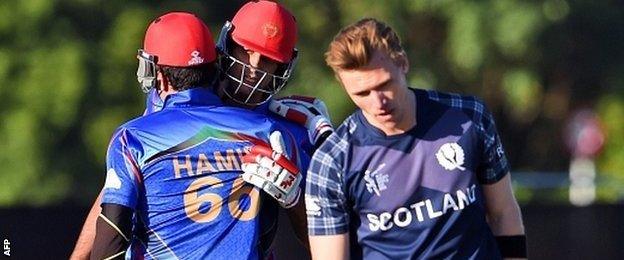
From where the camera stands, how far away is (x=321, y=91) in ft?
64.1

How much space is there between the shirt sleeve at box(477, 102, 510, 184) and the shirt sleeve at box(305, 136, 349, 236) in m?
0.45

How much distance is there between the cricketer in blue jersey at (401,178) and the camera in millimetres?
4695

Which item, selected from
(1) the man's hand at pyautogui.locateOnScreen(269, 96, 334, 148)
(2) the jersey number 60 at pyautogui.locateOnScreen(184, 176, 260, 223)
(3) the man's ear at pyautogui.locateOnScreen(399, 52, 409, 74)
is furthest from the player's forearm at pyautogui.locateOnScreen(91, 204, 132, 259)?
(3) the man's ear at pyautogui.locateOnScreen(399, 52, 409, 74)

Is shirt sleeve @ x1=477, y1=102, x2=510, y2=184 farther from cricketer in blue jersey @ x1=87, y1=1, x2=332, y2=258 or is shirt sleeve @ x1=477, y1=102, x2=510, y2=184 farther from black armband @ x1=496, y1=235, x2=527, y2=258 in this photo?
cricketer in blue jersey @ x1=87, y1=1, x2=332, y2=258

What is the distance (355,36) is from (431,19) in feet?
54.4

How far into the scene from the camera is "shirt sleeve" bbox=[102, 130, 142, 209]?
16.1 feet

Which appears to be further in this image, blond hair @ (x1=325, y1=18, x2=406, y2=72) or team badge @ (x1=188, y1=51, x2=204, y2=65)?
team badge @ (x1=188, y1=51, x2=204, y2=65)

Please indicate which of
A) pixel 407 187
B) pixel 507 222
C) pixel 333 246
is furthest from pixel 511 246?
pixel 333 246

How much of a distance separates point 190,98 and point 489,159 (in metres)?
1.03

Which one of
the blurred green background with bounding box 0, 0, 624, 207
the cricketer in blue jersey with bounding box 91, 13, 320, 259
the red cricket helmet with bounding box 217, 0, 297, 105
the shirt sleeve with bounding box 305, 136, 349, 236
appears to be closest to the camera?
the shirt sleeve with bounding box 305, 136, 349, 236

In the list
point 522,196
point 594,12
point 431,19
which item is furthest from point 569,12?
point 522,196

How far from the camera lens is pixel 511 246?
16.0ft

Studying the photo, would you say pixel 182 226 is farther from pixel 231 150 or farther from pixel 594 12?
pixel 594 12

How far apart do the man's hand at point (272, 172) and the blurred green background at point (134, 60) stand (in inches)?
518
